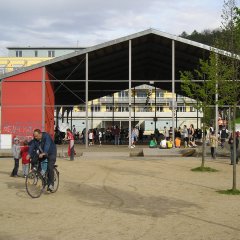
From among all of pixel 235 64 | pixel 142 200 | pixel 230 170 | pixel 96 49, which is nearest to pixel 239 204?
pixel 142 200

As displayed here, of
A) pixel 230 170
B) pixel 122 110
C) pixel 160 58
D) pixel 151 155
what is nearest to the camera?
pixel 230 170

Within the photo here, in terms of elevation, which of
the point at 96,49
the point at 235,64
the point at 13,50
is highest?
the point at 13,50

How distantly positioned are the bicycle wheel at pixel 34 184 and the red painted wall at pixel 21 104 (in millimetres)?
22056

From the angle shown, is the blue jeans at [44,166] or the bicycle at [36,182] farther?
the blue jeans at [44,166]

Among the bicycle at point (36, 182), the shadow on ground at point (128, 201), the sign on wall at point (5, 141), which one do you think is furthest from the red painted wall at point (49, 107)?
the bicycle at point (36, 182)

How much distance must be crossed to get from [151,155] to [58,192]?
1482 cm

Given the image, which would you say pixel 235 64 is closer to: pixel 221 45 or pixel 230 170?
pixel 221 45

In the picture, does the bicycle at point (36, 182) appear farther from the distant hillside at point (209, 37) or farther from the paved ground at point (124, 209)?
the distant hillside at point (209, 37)

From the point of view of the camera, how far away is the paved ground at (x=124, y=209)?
7842mm

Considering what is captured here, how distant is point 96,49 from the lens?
110 feet

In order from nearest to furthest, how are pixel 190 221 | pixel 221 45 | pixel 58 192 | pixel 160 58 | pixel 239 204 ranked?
pixel 190 221 → pixel 239 204 → pixel 58 192 → pixel 221 45 → pixel 160 58

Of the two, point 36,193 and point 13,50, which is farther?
point 13,50

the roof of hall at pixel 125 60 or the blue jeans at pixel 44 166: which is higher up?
the roof of hall at pixel 125 60

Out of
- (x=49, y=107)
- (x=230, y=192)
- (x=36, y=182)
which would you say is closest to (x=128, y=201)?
(x=36, y=182)
